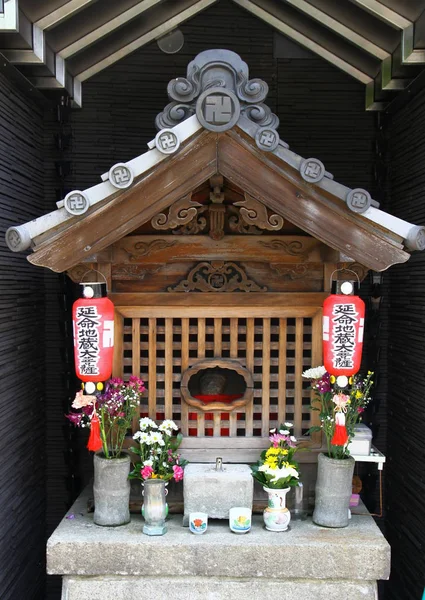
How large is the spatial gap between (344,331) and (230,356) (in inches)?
44.7

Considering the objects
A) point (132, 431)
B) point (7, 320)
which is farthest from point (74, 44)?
point (132, 431)

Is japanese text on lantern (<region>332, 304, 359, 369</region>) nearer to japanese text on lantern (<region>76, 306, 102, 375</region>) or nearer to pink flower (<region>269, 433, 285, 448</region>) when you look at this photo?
pink flower (<region>269, 433, 285, 448</region>)

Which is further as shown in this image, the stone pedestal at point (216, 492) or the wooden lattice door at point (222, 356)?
the wooden lattice door at point (222, 356)

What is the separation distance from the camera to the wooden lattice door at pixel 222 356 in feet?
16.6

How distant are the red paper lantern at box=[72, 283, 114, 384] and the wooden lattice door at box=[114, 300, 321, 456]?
56 cm

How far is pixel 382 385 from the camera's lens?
6340 mm

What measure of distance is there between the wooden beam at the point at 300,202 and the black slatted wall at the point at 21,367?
2.08m

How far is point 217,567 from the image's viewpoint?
4.32 metres

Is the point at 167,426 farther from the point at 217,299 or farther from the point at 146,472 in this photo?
the point at 217,299

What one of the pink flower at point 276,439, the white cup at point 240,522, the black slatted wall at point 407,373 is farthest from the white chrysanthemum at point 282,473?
the black slatted wall at point 407,373

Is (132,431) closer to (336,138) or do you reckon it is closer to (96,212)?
(96,212)

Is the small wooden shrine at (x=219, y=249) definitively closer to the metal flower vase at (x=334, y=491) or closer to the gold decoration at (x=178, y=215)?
the gold decoration at (x=178, y=215)

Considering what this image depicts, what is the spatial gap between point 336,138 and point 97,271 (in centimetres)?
316

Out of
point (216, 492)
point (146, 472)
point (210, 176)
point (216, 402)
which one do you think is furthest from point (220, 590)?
point (210, 176)
